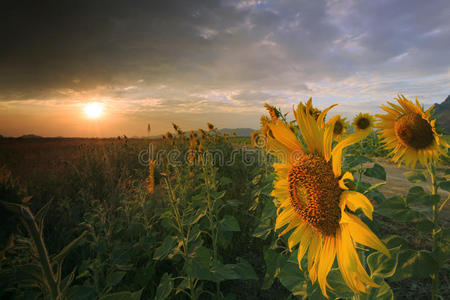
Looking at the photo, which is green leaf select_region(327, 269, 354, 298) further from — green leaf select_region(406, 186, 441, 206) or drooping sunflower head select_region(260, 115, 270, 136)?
drooping sunflower head select_region(260, 115, 270, 136)

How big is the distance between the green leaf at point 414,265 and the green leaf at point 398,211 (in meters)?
0.18

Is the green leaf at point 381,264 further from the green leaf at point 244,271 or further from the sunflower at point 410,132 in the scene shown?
the sunflower at point 410,132

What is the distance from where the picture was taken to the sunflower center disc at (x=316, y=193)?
85 centimetres

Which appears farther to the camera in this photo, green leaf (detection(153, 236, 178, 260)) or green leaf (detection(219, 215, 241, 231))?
green leaf (detection(219, 215, 241, 231))

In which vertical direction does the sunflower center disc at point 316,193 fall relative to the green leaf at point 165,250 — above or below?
above

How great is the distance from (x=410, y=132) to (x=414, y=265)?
1.33m

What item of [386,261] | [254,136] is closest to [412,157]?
[386,261]

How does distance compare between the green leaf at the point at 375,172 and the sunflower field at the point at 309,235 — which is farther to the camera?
the green leaf at the point at 375,172

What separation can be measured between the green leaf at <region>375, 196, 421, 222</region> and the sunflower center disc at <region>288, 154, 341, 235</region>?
60 cm

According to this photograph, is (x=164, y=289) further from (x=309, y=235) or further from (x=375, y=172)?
(x=375, y=172)

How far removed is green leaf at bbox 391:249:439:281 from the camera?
1.11m

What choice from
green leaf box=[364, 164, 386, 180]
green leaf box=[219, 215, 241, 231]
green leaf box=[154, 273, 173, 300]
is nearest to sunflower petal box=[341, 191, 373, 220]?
green leaf box=[364, 164, 386, 180]

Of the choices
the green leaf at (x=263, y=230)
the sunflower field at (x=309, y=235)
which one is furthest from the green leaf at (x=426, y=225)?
the green leaf at (x=263, y=230)

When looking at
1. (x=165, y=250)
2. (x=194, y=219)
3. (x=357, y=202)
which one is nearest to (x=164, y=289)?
(x=165, y=250)
